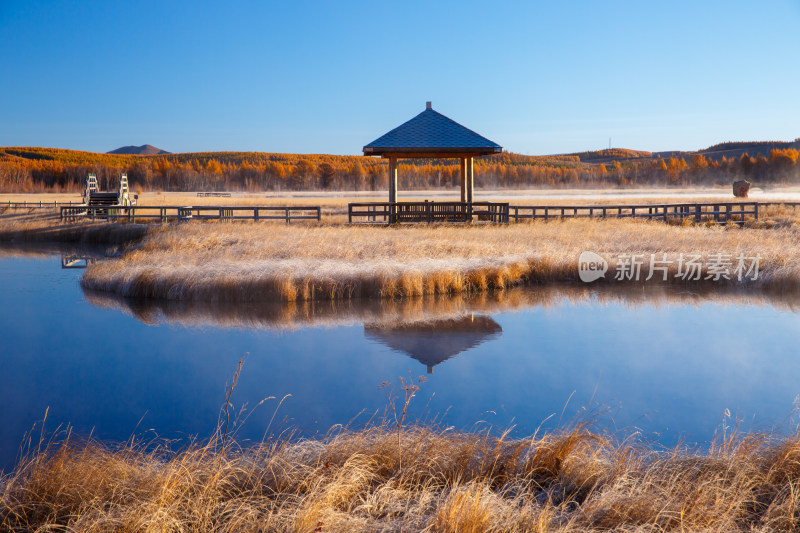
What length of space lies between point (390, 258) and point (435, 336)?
5.52 m

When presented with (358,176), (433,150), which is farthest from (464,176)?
(358,176)

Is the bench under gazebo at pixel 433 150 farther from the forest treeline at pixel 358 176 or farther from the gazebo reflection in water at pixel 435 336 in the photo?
the forest treeline at pixel 358 176

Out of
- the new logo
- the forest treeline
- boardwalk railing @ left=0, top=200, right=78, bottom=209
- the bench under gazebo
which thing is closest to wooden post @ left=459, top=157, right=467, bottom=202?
the bench under gazebo

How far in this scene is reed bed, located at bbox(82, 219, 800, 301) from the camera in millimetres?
13047

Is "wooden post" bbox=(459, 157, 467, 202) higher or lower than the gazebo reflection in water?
higher

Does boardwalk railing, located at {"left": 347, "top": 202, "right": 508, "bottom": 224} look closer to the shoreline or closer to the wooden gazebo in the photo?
the wooden gazebo

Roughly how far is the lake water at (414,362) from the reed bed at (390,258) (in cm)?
67

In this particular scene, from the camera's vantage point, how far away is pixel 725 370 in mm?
8273

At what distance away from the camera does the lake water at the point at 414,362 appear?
22.1 ft

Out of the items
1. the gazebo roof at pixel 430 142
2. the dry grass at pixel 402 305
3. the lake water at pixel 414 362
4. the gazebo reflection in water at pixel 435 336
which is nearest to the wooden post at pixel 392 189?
the gazebo roof at pixel 430 142

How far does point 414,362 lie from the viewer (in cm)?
866

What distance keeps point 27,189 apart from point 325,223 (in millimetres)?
69719

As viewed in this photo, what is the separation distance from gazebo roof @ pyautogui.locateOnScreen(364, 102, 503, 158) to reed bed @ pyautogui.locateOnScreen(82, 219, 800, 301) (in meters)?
3.49

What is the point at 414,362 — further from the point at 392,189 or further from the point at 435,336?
the point at 392,189
